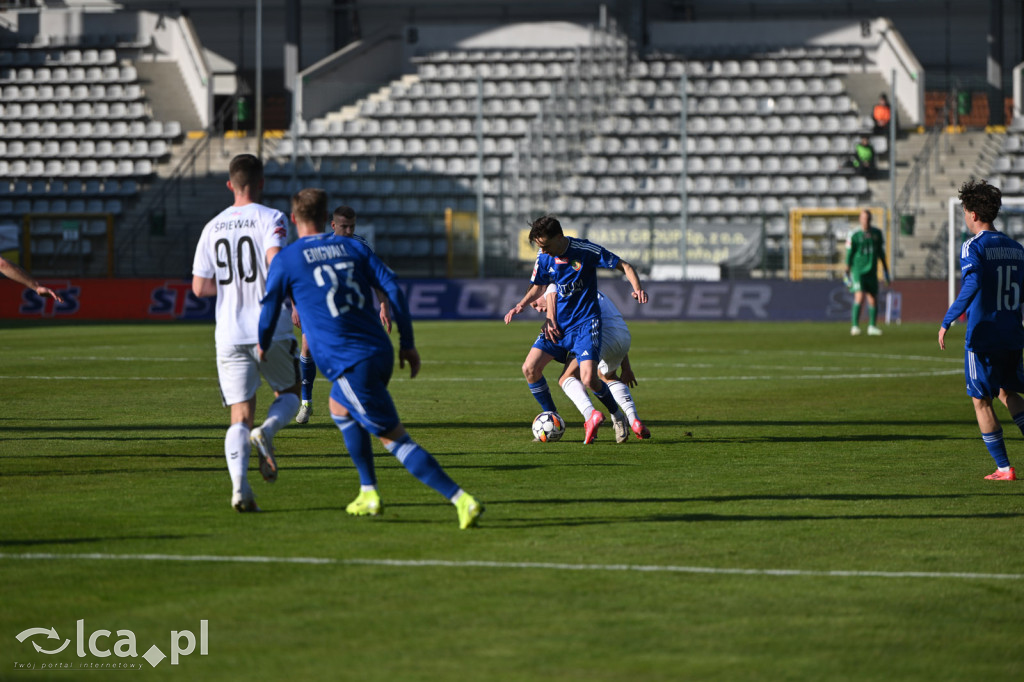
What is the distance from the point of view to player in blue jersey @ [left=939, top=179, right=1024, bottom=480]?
1012cm

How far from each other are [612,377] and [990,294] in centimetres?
366

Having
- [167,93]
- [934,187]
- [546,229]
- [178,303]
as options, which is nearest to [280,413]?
[546,229]

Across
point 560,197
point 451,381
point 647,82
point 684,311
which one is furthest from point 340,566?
point 647,82

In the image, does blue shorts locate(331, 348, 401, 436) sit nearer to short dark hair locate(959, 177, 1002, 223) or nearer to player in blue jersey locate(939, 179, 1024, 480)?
player in blue jersey locate(939, 179, 1024, 480)

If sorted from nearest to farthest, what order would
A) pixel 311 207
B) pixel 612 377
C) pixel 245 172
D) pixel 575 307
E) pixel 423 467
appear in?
pixel 423 467 < pixel 311 207 < pixel 245 172 < pixel 575 307 < pixel 612 377

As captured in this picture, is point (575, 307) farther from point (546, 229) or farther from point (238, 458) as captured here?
point (238, 458)

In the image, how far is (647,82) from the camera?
42.6m

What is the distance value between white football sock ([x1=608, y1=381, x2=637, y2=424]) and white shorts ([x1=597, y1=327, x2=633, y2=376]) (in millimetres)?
133

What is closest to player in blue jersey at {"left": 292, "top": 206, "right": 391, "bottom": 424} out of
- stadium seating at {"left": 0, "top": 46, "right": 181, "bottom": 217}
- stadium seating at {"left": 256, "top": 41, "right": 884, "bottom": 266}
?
stadium seating at {"left": 256, "top": 41, "right": 884, "bottom": 266}

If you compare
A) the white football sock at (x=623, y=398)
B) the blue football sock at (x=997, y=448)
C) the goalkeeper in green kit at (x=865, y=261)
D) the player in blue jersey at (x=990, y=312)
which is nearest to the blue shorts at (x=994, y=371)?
the player in blue jersey at (x=990, y=312)

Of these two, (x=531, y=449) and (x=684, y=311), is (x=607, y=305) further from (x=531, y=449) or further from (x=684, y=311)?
(x=684, y=311)

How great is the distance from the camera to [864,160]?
38.6m

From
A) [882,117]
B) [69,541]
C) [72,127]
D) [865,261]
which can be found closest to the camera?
[69,541]

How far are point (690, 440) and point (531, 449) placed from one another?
1532 mm
